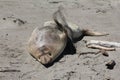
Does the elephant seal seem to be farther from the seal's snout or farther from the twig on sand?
the twig on sand

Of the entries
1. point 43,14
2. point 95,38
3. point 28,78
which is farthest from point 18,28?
point 28,78

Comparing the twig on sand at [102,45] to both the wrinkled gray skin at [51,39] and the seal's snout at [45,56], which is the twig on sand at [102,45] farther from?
the seal's snout at [45,56]

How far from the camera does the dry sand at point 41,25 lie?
5.61 meters

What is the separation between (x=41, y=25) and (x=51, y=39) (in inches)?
54.5

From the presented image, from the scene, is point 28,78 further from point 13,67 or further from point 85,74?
point 85,74

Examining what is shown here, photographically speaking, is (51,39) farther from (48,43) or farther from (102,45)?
(102,45)

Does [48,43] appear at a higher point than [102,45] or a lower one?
higher

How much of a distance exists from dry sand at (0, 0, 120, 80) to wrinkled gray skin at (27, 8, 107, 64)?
14 cm

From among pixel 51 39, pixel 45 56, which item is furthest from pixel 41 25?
pixel 45 56

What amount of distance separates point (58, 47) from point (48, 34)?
29 centimetres

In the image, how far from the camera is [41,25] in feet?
24.0

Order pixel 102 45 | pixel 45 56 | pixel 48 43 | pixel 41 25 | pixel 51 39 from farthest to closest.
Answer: pixel 41 25 → pixel 102 45 → pixel 51 39 → pixel 48 43 → pixel 45 56

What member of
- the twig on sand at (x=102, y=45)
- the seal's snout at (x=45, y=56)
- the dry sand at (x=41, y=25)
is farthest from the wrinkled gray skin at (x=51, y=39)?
the twig on sand at (x=102, y=45)

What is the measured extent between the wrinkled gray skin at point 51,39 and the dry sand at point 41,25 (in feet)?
0.45
